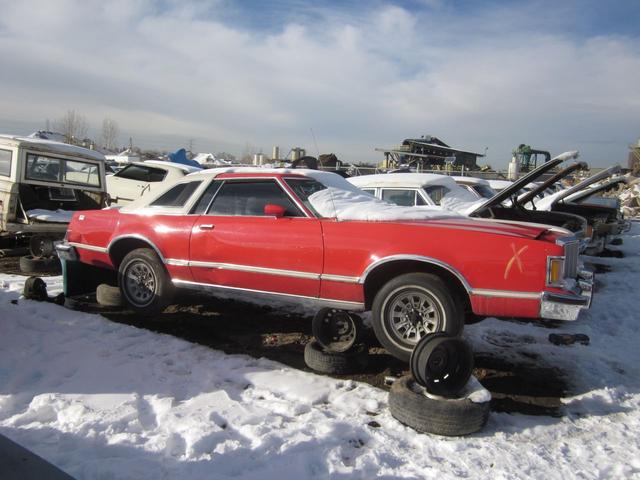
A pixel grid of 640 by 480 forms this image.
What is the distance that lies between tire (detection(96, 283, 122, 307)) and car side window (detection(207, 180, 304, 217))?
148 centimetres

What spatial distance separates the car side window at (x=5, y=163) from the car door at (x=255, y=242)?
192 inches

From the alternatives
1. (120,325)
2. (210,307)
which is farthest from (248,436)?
(210,307)

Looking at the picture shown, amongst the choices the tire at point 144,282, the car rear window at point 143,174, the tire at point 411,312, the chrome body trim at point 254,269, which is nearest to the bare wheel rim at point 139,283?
the tire at point 144,282

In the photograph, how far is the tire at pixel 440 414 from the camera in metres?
3.02

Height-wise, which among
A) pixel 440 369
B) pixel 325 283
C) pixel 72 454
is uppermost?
pixel 325 283

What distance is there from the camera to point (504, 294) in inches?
142

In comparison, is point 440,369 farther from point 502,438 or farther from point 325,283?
point 325,283

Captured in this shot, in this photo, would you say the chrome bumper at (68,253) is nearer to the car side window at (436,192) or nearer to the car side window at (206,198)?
the car side window at (206,198)

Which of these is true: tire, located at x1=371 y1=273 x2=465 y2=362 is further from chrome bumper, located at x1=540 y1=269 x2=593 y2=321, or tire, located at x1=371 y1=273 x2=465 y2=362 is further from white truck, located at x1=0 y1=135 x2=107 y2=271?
white truck, located at x1=0 y1=135 x2=107 y2=271

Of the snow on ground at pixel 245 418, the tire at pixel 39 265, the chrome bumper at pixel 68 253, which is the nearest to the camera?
the snow on ground at pixel 245 418

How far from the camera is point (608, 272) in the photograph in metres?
8.49

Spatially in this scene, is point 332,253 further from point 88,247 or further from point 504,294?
point 88,247

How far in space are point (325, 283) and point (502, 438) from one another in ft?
5.86

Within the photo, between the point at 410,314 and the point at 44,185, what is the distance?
710cm
